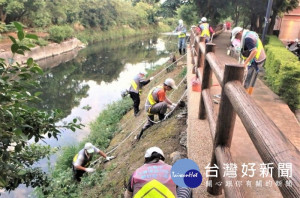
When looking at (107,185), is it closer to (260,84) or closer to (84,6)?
(260,84)

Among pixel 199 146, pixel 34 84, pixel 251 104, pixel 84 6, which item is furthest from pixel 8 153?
pixel 84 6

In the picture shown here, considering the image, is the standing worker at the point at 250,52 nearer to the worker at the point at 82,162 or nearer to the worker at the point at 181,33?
the worker at the point at 82,162

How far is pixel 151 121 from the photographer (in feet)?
20.3

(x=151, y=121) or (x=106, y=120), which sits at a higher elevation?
(x=151, y=121)

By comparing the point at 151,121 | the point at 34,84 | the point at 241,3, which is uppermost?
the point at 241,3

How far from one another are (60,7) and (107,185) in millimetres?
29500

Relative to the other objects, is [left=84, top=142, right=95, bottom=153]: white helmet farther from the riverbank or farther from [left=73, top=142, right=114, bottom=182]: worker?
the riverbank

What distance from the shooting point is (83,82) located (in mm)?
Result: 18656

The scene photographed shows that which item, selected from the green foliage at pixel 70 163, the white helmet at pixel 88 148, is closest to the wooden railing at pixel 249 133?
the green foliage at pixel 70 163

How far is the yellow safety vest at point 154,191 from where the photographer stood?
2266mm

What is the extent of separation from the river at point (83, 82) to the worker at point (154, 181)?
5.83 m

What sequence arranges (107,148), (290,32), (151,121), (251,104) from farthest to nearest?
(290,32) → (107,148) → (151,121) → (251,104)

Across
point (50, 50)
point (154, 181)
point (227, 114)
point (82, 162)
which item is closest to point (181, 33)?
point (82, 162)

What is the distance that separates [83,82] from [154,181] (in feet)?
56.5
